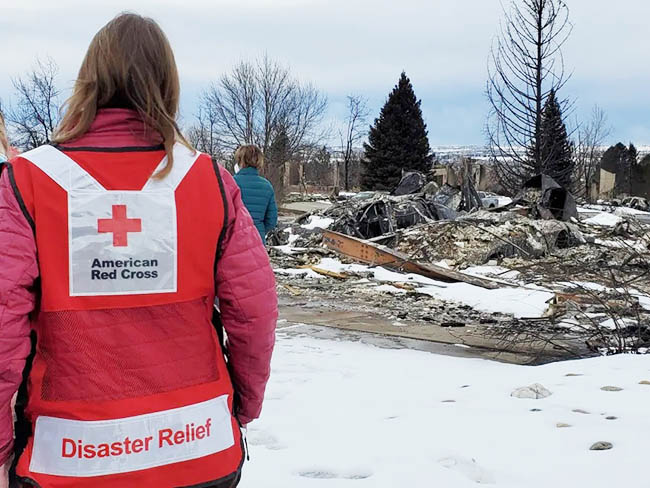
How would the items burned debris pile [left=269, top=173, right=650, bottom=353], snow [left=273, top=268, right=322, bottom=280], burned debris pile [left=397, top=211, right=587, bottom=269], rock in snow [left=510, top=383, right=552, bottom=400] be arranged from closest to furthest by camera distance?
rock in snow [left=510, top=383, right=552, bottom=400] < burned debris pile [left=269, top=173, right=650, bottom=353] < snow [left=273, top=268, right=322, bottom=280] < burned debris pile [left=397, top=211, right=587, bottom=269]

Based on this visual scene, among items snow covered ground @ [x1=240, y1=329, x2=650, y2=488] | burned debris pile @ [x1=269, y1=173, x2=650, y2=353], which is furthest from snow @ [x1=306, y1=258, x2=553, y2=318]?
snow covered ground @ [x1=240, y1=329, x2=650, y2=488]

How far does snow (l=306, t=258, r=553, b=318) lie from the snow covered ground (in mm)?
3007

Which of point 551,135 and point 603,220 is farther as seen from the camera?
point 603,220

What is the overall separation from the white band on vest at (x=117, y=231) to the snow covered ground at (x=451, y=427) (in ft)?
5.64

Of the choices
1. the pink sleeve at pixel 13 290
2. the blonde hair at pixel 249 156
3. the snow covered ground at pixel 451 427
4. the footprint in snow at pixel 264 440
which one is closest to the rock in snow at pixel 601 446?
the snow covered ground at pixel 451 427

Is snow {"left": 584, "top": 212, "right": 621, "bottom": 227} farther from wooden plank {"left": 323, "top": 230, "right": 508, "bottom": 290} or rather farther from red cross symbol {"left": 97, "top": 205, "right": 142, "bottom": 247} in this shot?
red cross symbol {"left": 97, "top": 205, "right": 142, "bottom": 247}

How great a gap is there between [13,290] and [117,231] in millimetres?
266

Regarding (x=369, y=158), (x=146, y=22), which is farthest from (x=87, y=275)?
(x=369, y=158)

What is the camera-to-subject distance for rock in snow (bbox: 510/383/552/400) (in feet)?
13.9

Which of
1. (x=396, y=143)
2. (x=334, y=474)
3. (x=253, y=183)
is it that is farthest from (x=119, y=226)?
(x=396, y=143)

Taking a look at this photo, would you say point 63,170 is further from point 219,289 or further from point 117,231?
point 219,289

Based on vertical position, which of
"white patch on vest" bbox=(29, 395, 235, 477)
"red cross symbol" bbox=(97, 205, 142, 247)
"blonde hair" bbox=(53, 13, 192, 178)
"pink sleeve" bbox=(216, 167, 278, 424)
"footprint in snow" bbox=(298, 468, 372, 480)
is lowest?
"footprint in snow" bbox=(298, 468, 372, 480)

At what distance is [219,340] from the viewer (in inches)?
71.0

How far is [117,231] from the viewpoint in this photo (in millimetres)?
1638
